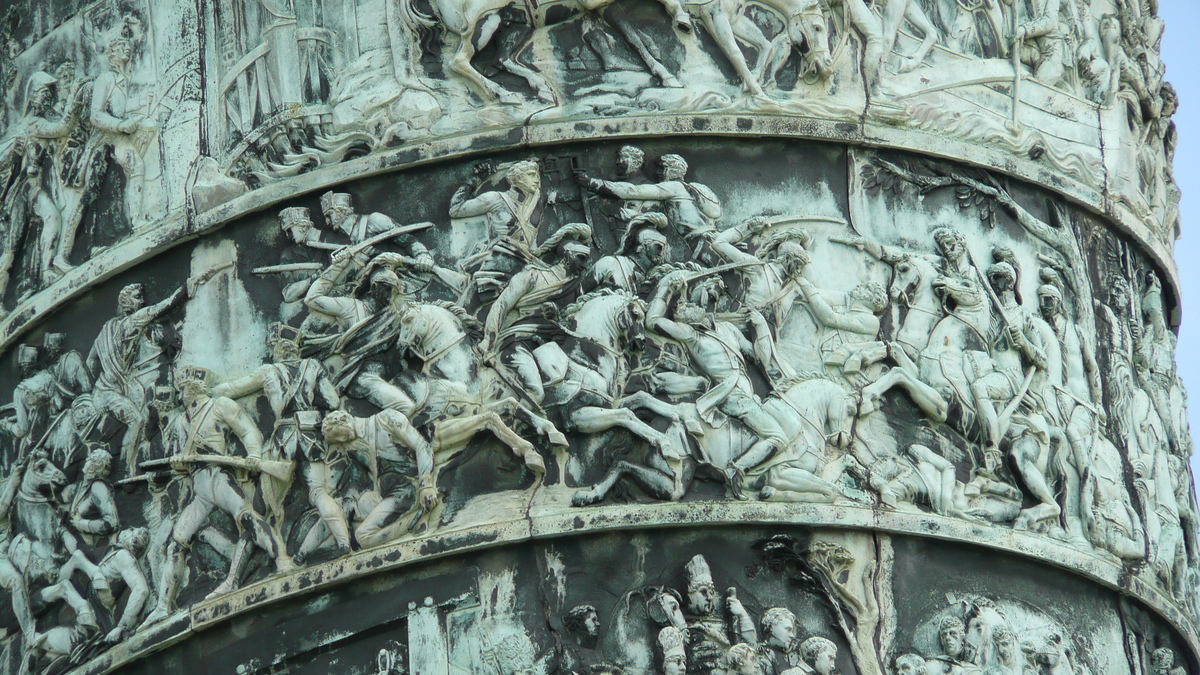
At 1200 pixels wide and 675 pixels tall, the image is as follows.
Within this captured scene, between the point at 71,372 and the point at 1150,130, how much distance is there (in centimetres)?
578

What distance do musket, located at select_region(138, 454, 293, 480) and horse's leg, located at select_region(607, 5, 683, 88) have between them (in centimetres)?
261

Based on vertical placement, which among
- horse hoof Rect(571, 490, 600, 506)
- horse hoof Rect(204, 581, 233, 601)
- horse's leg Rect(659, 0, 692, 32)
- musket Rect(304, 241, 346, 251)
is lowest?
horse hoof Rect(571, 490, 600, 506)

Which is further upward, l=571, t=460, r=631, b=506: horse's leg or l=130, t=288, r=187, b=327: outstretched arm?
l=130, t=288, r=187, b=327: outstretched arm

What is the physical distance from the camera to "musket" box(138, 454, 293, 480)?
13867 millimetres

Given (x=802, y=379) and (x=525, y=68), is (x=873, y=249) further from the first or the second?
(x=525, y=68)

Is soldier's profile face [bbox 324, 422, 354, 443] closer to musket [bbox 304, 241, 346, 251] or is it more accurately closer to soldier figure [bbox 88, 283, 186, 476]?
musket [bbox 304, 241, 346, 251]

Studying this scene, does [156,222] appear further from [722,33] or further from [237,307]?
[722,33]

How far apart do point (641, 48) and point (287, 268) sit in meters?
2.02

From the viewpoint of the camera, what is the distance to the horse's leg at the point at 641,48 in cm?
1454

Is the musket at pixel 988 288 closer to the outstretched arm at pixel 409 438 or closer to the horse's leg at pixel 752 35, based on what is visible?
the horse's leg at pixel 752 35

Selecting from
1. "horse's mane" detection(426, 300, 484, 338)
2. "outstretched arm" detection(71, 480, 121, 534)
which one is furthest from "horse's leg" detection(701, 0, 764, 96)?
"outstretched arm" detection(71, 480, 121, 534)

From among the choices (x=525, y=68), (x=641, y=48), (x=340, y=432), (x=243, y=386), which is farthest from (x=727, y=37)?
(x=243, y=386)

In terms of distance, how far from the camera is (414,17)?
1473 cm

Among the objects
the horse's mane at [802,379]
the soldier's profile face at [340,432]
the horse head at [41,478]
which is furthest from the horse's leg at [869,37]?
the horse head at [41,478]
